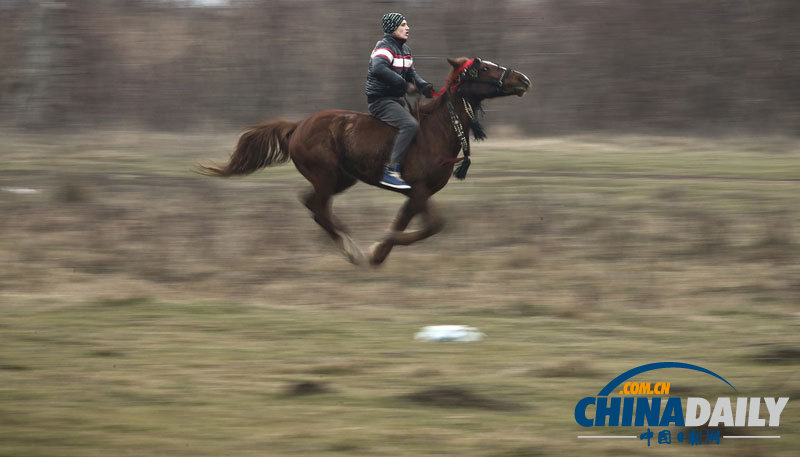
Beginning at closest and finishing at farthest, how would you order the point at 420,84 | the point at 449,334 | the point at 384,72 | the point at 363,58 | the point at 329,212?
the point at 449,334 → the point at 384,72 → the point at 420,84 → the point at 329,212 → the point at 363,58

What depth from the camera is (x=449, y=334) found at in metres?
7.79

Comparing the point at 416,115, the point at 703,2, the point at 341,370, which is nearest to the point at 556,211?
the point at 416,115

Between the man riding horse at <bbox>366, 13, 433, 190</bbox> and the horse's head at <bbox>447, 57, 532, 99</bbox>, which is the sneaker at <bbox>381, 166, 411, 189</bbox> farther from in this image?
the horse's head at <bbox>447, 57, 532, 99</bbox>

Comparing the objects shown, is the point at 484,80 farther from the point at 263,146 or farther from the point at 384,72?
the point at 263,146

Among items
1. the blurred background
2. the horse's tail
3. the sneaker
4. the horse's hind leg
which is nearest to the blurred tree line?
the blurred background

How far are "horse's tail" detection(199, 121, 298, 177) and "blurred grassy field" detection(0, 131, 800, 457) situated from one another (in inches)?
38.3

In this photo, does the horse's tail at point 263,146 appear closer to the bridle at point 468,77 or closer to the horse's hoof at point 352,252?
the horse's hoof at point 352,252

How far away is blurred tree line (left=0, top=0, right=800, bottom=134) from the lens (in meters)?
26.9

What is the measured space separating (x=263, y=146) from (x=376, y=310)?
3.47 m

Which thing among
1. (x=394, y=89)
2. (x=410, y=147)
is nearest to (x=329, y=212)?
(x=410, y=147)

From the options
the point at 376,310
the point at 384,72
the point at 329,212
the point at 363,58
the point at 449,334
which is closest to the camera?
the point at 449,334

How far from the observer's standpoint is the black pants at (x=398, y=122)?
1083 centimetres

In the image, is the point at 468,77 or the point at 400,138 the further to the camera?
the point at 468,77

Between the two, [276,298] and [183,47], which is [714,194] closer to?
[276,298]
